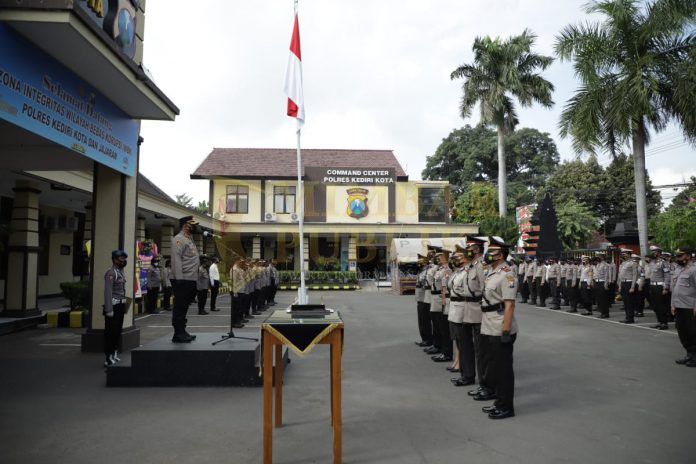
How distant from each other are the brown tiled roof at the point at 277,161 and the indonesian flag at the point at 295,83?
21.1 m

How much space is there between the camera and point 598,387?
5902 mm

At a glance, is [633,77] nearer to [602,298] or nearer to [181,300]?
[602,298]

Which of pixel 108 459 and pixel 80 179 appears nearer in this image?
pixel 108 459

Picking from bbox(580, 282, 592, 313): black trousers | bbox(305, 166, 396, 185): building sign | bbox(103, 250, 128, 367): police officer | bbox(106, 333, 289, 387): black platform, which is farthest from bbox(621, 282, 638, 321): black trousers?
bbox(305, 166, 396, 185): building sign

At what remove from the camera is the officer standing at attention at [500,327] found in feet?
15.5

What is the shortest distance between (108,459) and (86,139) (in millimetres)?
4346

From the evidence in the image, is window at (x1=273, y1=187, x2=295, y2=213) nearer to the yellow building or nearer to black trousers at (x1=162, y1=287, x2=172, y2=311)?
the yellow building

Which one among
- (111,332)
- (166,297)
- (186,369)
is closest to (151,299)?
(166,297)

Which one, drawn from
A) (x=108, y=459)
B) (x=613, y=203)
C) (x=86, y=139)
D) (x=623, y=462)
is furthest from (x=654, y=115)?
(x=613, y=203)

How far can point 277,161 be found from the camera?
104 feet

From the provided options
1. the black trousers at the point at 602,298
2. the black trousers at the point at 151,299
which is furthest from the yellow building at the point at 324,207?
the black trousers at the point at 602,298

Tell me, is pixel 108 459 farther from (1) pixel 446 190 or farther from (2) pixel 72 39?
(1) pixel 446 190

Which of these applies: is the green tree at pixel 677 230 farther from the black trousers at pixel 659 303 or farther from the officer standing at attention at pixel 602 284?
the black trousers at pixel 659 303

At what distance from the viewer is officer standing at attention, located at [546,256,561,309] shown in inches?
629
